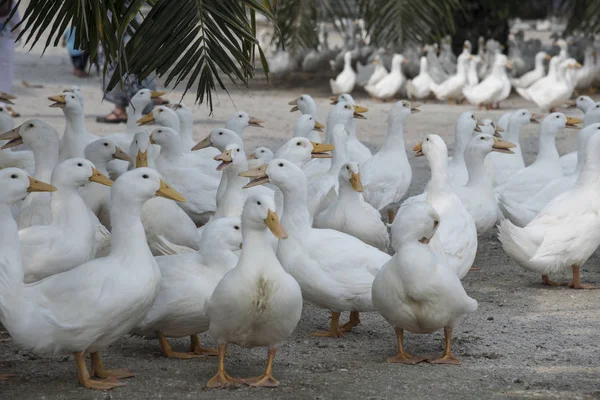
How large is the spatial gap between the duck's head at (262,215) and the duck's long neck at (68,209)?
119 centimetres

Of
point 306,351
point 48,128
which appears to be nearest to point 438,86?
point 48,128

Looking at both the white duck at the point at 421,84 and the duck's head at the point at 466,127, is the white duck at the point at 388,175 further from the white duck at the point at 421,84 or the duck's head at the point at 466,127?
the white duck at the point at 421,84

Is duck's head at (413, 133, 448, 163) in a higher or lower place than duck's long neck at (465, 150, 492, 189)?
higher

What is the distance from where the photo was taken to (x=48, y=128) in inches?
275

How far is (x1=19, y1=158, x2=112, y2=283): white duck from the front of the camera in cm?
549

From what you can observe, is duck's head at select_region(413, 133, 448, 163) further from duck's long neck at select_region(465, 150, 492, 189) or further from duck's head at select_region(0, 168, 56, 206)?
duck's head at select_region(0, 168, 56, 206)

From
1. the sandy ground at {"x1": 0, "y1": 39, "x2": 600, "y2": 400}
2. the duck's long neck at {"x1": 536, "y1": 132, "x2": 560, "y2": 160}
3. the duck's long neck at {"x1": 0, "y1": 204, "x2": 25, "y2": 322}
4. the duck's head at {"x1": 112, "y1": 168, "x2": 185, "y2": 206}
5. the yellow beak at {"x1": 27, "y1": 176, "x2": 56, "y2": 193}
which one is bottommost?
the sandy ground at {"x1": 0, "y1": 39, "x2": 600, "y2": 400}

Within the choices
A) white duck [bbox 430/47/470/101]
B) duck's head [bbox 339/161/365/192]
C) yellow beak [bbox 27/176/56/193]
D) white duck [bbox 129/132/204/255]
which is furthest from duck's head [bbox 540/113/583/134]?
white duck [bbox 430/47/470/101]

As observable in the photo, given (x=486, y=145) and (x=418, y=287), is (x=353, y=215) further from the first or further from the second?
(x=418, y=287)

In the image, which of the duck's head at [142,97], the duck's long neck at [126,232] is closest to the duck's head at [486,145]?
the duck's head at [142,97]

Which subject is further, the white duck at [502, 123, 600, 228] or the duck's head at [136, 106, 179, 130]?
the duck's head at [136, 106, 179, 130]

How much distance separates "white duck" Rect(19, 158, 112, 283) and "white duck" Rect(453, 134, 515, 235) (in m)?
2.98

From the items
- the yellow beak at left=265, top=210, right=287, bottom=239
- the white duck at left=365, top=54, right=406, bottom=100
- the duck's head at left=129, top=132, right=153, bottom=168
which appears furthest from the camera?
the white duck at left=365, top=54, right=406, bottom=100

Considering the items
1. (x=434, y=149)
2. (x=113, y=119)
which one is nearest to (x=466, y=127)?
(x=434, y=149)
